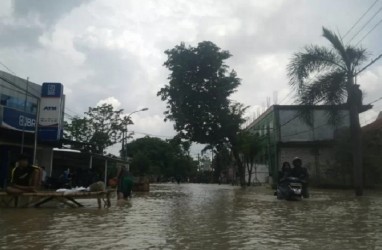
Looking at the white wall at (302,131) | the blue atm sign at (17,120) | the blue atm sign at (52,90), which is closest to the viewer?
the blue atm sign at (17,120)

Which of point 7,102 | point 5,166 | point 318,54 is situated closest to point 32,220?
point 318,54

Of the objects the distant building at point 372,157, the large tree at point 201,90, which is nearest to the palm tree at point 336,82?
the distant building at point 372,157

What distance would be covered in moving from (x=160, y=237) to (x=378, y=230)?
11.9 ft

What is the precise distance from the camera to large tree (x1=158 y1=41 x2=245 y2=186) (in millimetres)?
39844

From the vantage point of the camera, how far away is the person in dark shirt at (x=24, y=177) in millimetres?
11195

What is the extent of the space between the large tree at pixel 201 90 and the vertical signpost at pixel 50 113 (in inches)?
704

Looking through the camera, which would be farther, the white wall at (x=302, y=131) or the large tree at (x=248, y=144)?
the white wall at (x=302, y=131)

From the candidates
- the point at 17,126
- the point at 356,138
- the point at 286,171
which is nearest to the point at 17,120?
the point at 17,126

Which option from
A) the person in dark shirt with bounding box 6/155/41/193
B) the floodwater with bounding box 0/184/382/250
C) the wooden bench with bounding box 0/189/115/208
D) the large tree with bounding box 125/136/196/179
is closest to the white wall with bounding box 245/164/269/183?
the large tree with bounding box 125/136/196/179

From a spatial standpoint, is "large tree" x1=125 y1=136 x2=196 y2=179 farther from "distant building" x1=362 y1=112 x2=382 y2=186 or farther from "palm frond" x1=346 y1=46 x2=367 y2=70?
"palm frond" x1=346 y1=46 x2=367 y2=70

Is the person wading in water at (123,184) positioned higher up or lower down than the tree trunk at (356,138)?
lower down

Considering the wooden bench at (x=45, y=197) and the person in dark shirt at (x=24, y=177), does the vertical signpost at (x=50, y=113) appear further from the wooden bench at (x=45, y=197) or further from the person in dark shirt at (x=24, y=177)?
the person in dark shirt at (x=24, y=177)

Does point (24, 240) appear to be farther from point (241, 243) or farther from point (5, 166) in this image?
point (5, 166)

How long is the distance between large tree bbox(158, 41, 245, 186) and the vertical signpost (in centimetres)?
1787
